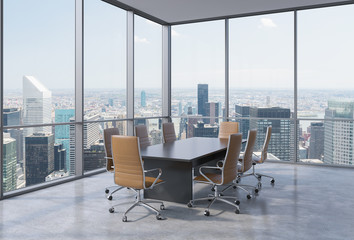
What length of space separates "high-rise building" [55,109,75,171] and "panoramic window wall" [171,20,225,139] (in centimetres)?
349

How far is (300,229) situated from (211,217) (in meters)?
1.03

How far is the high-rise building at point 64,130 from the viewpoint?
6.25 meters

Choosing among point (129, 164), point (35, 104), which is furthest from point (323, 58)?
point (35, 104)

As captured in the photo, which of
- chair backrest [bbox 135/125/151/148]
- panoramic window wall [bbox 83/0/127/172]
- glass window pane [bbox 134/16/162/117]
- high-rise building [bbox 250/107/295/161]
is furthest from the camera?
glass window pane [bbox 134/16/162/117]

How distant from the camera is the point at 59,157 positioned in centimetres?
628

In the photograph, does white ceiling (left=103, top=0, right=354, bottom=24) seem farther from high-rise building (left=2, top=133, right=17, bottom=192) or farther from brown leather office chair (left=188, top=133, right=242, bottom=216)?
brown leather office chair (left=188, top=133, right=242, bottom=216)

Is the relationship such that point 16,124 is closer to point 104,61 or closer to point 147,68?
point 104,61

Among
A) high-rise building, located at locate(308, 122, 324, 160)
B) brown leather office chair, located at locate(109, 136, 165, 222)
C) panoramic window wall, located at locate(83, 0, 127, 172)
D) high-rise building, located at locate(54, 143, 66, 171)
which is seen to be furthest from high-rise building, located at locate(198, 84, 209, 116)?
brown leather office chair, located at locate(109, 136, 165, 222)

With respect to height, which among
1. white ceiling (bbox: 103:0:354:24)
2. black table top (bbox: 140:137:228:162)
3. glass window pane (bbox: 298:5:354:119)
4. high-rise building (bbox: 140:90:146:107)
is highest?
white ceiling (bbox: 103:0:354:24)

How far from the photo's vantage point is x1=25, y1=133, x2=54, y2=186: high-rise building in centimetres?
564

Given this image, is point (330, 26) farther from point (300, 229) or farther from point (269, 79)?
point (300, 229)

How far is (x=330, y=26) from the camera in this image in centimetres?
783

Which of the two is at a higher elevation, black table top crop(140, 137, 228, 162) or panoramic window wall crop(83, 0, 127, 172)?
panoramic window wall crop(83, 0, 127, 172)

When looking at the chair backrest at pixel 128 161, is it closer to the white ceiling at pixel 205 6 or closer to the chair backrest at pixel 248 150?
the chair backrest at pixel 248 150
